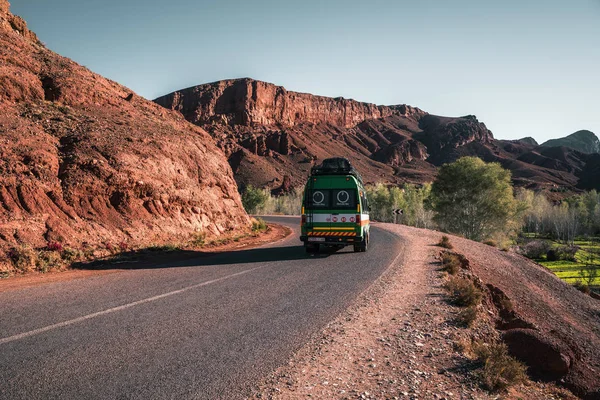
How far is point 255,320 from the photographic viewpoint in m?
5.71

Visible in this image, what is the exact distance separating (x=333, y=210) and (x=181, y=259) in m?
6.39

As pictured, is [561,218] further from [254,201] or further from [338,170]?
[338,170]

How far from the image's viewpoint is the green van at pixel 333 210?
45.6ft

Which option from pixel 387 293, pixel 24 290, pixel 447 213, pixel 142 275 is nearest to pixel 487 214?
pixel 447 213

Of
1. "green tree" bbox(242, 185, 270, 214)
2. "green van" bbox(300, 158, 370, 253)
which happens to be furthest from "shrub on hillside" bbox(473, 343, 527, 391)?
"green tree" bbox(242, 185, 270, 214)

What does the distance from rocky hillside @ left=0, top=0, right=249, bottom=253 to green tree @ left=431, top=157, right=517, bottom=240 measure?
86.7 ft

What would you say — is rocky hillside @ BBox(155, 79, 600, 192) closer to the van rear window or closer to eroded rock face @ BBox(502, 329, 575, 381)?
the van rear window

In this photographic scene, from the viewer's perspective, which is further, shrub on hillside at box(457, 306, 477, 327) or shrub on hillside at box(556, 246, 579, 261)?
shrub on hillside at box(556, 246, 579, 261)

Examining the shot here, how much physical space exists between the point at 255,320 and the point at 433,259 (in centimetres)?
1015

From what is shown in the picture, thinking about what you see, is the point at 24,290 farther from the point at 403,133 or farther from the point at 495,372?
the point at 403,133

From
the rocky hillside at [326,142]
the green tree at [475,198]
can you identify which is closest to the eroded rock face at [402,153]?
the rocky hillside at [326,142]

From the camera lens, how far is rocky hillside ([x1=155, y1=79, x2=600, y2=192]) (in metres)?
125

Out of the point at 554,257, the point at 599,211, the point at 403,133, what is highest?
the point at 403,133

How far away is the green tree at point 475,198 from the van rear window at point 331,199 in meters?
28.8
